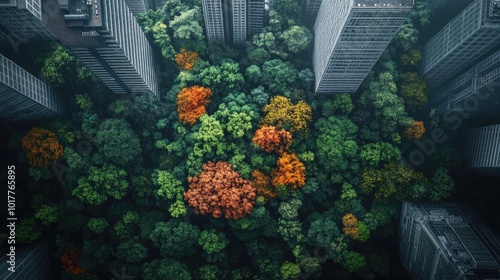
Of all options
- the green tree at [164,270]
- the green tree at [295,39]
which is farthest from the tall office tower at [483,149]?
the green tree at [164,270]

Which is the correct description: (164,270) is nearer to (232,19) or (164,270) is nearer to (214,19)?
(214,19)

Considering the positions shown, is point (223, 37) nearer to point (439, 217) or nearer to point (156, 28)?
point (156, 28)

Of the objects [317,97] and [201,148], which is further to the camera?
[317,97]

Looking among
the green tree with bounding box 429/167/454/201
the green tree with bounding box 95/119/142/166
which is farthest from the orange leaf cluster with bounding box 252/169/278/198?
the green tree with bounding box 429/167/454/201

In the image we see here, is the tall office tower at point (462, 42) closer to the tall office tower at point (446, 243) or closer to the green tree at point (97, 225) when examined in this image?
the tall office tower at point (446, 243)

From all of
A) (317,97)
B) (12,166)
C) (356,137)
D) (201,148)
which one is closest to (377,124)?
(356,137)

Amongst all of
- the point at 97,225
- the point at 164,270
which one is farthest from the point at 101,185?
the point at 164,270

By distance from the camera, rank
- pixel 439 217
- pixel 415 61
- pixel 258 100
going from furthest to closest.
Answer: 1. pixel 415 61
2. pixel 258 100
3. pixel 439 217
